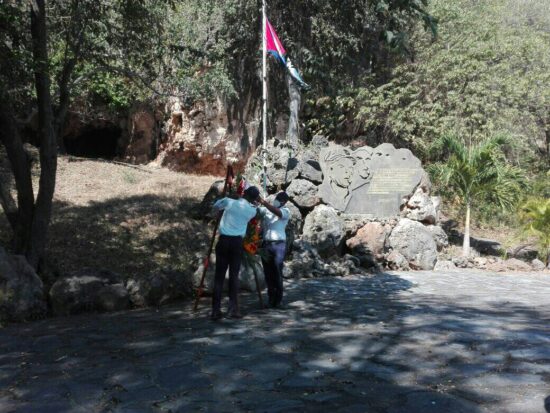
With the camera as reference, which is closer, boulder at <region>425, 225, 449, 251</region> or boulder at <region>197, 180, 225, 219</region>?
boulder at <region>197, 180, 225, 219</region>

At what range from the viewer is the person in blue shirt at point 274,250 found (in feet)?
24.9

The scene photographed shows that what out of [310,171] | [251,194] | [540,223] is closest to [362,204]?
[310,171]

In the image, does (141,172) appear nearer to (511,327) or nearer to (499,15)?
(511,327)

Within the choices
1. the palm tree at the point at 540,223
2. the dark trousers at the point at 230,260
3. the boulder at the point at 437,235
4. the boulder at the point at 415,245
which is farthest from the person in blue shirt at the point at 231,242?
the palm tree at the point at 540,223

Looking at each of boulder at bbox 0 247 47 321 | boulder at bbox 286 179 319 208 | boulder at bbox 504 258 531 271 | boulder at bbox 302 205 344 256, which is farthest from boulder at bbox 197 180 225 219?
boulder at bbox 504 258 531 271

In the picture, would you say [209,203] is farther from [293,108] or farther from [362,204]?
[293,108]

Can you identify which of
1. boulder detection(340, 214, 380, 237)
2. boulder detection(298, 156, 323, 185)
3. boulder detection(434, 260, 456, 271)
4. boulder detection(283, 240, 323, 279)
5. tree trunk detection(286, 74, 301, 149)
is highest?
tree trunk detection(286, 74, 301, 149)

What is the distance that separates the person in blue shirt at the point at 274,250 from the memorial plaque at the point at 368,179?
6.37 meters

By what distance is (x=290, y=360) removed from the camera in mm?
4633

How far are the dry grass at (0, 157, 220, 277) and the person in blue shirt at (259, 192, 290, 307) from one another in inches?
124

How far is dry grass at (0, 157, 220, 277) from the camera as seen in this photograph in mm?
10852

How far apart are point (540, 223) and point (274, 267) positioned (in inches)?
361

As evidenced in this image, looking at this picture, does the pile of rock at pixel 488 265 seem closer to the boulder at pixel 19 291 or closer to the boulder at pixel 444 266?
the boulder at pixel 444 266

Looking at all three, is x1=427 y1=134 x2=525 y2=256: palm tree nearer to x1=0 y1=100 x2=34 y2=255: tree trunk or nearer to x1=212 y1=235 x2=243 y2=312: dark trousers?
x1=212 y1=235 x2=243 y2=312: dark trousers
